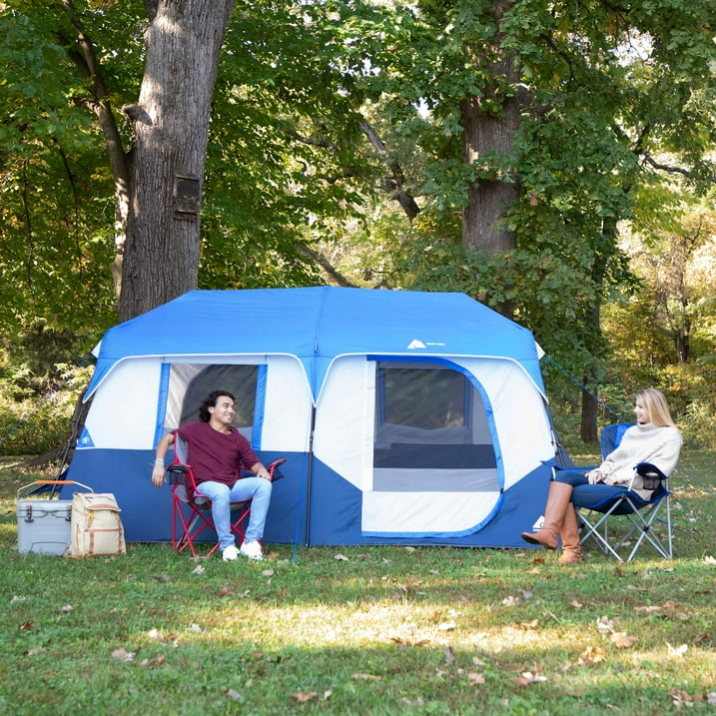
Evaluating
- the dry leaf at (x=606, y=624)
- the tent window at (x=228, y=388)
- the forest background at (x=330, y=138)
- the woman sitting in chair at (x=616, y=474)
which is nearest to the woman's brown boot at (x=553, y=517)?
the woman sitting in chair at (x=616, y=474)

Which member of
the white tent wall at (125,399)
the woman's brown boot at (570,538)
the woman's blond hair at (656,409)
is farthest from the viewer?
the white tent wall at (125,399)

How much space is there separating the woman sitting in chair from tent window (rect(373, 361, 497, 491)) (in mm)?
770

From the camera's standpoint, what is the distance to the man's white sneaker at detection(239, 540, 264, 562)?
19.8 ft

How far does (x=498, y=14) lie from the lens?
11594 millimetres

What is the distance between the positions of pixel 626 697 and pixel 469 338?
356cm

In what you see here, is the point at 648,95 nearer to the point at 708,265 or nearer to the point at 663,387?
the point at 708,265

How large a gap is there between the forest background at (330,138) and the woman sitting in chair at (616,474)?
11.7 feet

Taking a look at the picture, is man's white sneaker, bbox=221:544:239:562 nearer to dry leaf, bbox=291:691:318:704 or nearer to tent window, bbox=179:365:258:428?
tent window, bbox=179:365:258:428

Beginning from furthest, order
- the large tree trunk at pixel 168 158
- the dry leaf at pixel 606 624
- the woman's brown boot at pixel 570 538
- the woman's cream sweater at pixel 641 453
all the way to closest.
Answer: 1. the large tree trunk at pixel 168 158
2. the woman's cream sweater at pixel 641 453
3. the woman's brown boot at pixel 570 538
4. the dry leaf at pixel 606 624

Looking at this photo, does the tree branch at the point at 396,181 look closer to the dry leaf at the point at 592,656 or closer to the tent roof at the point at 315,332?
the tent roof at the point at 315,332

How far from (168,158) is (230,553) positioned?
4.04 metres

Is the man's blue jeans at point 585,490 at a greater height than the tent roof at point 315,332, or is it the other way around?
the tent roof at point 315,332

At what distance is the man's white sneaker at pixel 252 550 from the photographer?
6.02 meters

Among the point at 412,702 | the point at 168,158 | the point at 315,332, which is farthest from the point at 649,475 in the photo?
the point at 168,158
